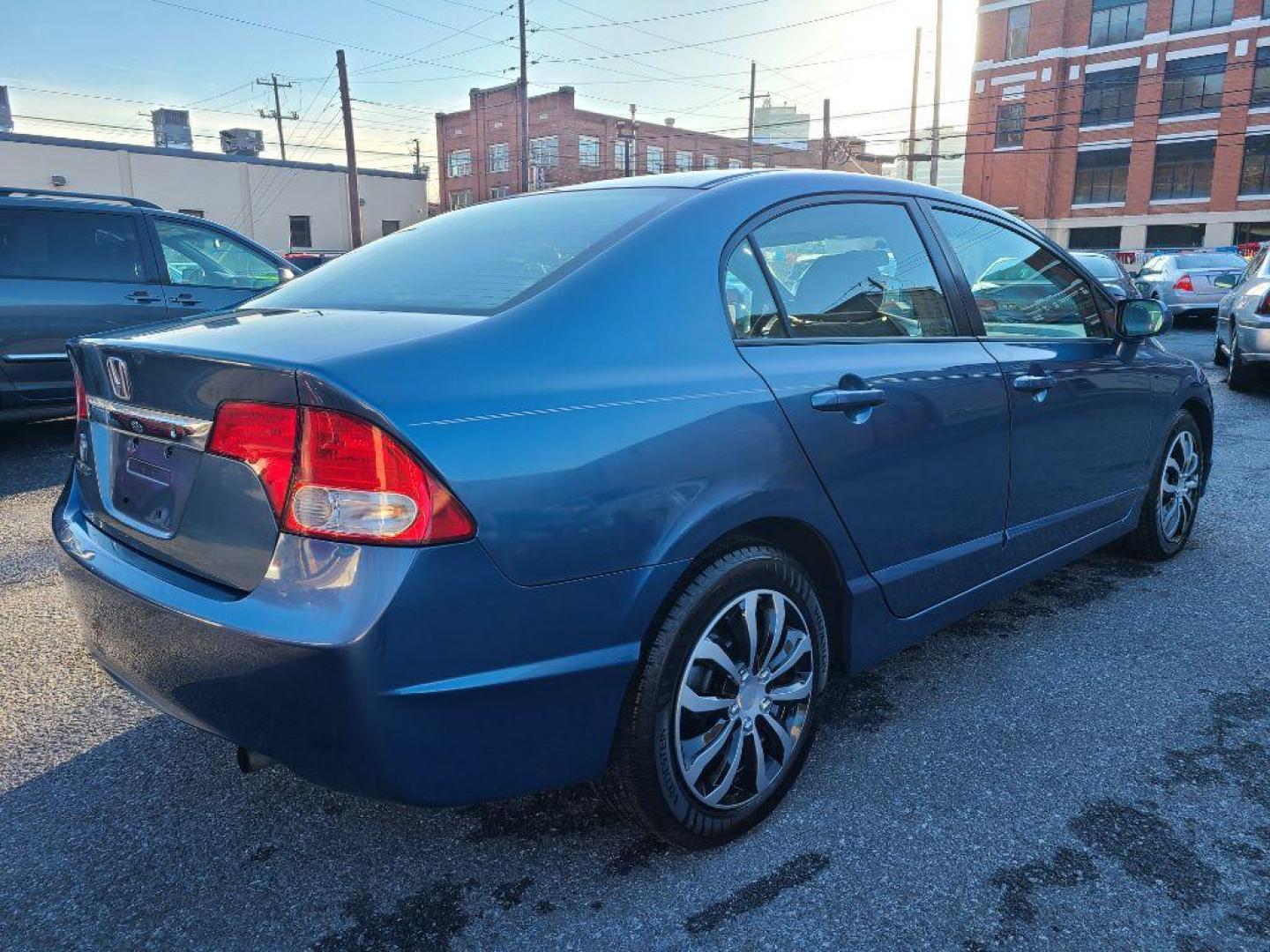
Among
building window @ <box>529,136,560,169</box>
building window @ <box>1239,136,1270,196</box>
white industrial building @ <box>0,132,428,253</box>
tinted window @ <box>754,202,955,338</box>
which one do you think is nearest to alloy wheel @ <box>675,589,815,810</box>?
tinted window @ <box>754,202,955,338</box>

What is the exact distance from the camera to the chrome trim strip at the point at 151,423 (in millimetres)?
1850

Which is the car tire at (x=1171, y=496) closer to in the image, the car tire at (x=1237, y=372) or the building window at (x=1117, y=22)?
the car tire at (x=1237, y=372)

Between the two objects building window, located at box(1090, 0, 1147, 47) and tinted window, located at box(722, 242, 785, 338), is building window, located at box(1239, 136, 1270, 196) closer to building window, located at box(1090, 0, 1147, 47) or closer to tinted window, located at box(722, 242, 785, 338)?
building window, located at box(1090, 0, 1147, 47)

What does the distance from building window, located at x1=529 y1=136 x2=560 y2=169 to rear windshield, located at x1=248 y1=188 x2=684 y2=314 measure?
53971 mm

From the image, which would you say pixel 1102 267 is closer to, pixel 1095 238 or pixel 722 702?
pixel 722 702

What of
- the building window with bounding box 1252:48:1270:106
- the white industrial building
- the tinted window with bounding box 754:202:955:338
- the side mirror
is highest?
the building window with bounding box 1252:48:1270:106

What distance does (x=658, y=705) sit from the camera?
6.54ft

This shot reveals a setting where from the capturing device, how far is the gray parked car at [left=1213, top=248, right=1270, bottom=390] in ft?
28.6

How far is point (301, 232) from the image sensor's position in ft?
141

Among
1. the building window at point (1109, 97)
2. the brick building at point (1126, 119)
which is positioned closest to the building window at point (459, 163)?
the brick building at point (1126, 119)

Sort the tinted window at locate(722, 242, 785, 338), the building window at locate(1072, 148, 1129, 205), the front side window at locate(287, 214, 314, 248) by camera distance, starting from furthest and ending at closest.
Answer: the building window at locate(1072, 148, 1129, 205) → the front side window at locate(287, 214, 314, 248) → the tinted window at locate(722, 242, 785, 338)

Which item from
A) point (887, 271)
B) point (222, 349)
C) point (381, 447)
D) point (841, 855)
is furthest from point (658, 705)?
point (887, 271)

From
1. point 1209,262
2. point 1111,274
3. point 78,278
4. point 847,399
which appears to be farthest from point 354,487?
point 1209,262

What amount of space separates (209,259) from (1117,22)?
50622mm
